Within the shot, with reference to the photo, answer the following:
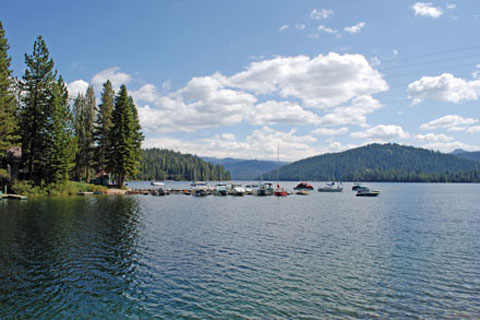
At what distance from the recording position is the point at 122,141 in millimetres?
80250

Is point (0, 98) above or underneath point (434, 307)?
above

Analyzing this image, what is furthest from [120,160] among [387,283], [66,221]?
[387,283]

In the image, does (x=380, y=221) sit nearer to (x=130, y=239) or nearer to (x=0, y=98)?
(x=130, y=239)

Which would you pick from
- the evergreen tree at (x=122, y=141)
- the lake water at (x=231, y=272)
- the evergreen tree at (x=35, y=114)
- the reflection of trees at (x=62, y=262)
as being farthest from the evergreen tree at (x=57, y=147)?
the lake water at (x=231, y=272)

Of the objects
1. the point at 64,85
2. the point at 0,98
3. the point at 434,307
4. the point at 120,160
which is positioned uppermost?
the point at 64,85

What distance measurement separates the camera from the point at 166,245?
83.0ft

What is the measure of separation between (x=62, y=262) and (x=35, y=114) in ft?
190

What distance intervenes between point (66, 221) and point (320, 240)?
26901 mm

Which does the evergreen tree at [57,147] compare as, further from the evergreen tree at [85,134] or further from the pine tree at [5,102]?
the evergreen tree at [85,134]

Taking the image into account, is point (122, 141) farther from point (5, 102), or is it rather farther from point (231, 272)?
point (231, 272)

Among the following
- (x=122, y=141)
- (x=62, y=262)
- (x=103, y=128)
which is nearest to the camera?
(x=62, y=262)

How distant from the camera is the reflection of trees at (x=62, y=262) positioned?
558 inches

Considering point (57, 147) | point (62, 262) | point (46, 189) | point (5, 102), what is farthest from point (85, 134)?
point (62, 262)

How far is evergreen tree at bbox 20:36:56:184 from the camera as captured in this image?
65.4 meters
